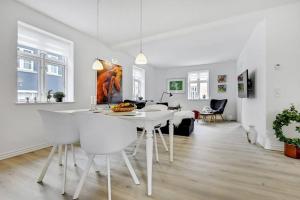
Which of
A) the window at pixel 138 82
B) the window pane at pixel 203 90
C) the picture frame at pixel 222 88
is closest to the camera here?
the window at pixel 138 82

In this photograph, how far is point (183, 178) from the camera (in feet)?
6.07

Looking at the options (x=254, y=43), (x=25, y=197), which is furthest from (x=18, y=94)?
(x=254, y=43)

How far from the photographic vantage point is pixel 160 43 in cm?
472

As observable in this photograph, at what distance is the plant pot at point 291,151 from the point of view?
2.44 meters

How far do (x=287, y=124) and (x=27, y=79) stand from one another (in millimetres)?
4752

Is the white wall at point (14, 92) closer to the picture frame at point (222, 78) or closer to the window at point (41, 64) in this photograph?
the window at point (41, 64)

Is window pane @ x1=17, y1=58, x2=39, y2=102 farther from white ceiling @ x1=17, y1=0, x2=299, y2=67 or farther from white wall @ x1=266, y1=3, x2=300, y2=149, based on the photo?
white wall @ x1=266, y1=3, x2=300, y2=149

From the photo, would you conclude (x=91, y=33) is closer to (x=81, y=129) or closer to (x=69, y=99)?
(x=69, y=99)

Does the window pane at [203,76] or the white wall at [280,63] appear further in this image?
the window pane at [203,76]

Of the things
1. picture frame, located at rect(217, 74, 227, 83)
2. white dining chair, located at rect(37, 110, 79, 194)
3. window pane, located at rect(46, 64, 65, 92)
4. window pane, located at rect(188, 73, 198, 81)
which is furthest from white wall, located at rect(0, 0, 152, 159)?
picture frame, located at rect(217, 74, 227, 83)

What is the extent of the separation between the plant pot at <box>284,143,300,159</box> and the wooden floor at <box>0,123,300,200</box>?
4.5 inches

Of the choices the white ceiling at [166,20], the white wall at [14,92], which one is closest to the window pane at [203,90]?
the white ceiling at [166,20]

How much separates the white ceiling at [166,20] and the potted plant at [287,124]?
2.00 metres

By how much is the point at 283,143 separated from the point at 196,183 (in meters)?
2.20
